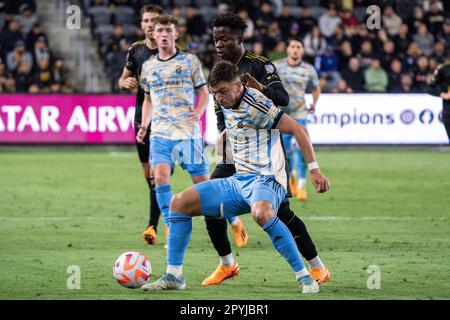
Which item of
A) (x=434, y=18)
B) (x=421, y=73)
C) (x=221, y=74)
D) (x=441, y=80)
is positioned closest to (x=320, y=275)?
(x=221, y=74)

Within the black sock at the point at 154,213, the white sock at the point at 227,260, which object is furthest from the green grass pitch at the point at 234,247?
the black sock at the point at 154,213

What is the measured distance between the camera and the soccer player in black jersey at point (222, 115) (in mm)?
8617

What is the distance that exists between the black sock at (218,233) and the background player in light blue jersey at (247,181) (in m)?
0.56

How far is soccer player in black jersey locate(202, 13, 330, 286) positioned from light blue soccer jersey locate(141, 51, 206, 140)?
198 cm

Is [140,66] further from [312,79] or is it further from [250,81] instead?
[312,79]

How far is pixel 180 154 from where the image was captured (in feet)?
36.0

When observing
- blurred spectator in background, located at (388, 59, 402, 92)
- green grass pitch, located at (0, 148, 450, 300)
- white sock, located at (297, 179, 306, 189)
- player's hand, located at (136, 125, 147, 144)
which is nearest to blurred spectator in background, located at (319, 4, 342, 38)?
blurred spectator in background, located at (388, 59, 402, 92)

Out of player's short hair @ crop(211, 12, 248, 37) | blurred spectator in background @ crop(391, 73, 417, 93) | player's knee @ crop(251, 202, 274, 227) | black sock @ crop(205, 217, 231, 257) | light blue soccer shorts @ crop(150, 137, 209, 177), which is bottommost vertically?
blurred spectator in background @ crop(391, 73, 417, 93)

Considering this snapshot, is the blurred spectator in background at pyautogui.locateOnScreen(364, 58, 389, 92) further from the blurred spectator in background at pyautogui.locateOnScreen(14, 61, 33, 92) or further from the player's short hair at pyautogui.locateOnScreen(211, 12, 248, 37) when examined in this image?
the player's short hair at pyautogui.locateOnScreen(211, 12, 248, 37)

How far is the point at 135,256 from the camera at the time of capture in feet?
27.5

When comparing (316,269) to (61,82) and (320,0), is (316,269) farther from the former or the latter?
(320,0)

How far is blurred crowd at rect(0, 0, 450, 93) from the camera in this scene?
80.5 feet

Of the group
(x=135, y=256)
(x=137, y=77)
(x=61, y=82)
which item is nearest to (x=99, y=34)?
(x=61, y=82)
